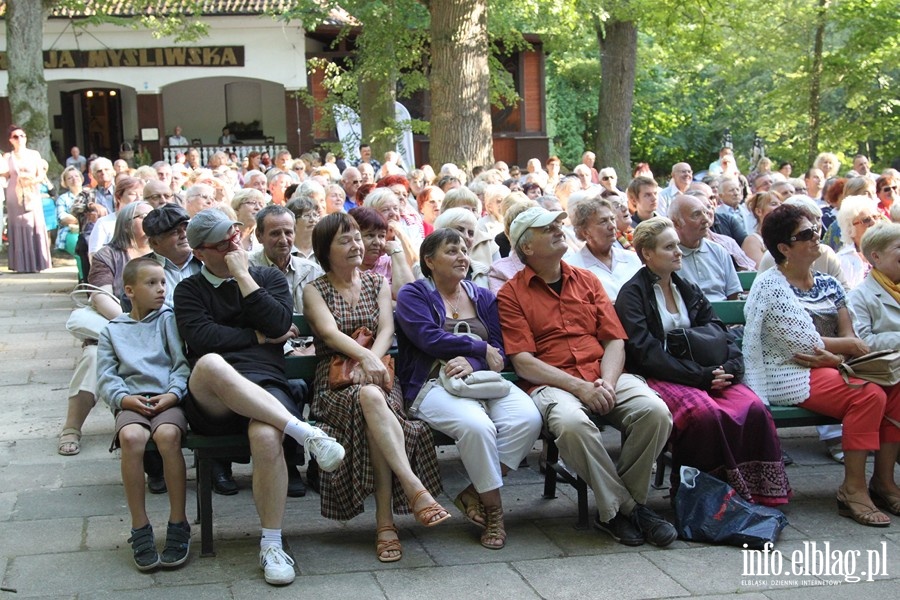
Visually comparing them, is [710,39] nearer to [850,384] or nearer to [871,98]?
[871,98]

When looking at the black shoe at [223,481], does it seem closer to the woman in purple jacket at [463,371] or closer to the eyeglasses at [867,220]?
the woman in purple jacket at [463,371]

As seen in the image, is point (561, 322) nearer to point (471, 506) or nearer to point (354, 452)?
point (471, 506)

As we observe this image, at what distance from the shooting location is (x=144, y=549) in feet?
16.3

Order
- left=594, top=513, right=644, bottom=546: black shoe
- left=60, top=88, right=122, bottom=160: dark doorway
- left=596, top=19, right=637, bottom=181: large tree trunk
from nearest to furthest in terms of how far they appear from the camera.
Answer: left=594, top=513, right=644, bottom=546: black shoe
left=596, top=19, right=637, bottom=181: large tree trunk
left=60, top=88, right=122, bottom=160: dark doorway

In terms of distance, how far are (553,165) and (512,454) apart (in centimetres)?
1289

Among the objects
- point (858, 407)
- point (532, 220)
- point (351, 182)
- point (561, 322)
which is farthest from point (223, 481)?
point (351, 182)

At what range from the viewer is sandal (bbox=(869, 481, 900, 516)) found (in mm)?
5699

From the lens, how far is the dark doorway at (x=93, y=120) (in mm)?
33438

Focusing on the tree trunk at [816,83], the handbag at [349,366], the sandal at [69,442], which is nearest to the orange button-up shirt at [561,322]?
the handbag at [349,366]

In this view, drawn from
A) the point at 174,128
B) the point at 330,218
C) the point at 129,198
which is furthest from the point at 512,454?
the point at 174,128

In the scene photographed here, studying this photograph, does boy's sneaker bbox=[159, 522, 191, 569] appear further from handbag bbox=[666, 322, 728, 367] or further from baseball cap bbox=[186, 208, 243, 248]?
handbag bbox=[666, 322, 728, 367]

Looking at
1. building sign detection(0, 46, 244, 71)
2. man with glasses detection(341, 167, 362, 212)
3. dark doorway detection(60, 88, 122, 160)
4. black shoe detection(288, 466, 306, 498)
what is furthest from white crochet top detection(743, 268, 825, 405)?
dark doorway detection(60, 88, 122, 160)

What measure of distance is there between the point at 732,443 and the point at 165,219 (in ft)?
10.4

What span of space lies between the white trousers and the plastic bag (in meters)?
0.77
